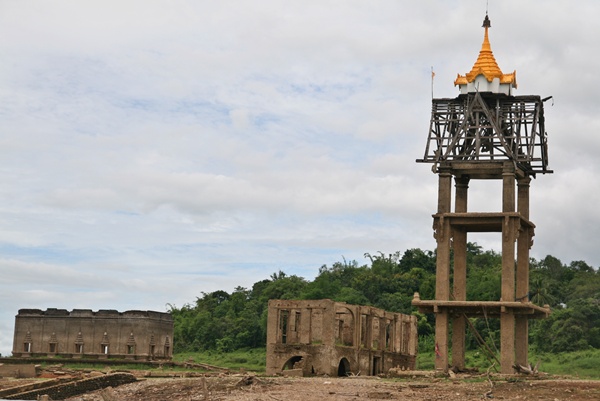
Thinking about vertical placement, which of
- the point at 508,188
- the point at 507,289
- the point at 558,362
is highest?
the point at 508,188

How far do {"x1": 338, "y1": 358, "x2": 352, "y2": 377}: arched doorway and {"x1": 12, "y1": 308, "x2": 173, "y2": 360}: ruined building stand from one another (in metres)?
25.0

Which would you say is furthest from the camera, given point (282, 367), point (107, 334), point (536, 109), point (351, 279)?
point (351, 279)

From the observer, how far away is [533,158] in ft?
156

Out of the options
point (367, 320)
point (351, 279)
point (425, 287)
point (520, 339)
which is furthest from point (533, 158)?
point (351, 279)

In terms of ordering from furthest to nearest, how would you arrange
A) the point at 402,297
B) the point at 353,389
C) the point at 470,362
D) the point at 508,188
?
the point at 402,297
the point at 470,362
the point at 508,188
the point at 353,389

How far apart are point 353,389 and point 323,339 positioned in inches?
396

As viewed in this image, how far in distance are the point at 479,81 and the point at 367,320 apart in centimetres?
1488

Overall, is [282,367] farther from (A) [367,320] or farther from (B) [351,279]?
(B) [351,279]

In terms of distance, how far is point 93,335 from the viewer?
3068 inches

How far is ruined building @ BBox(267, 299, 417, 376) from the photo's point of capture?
52750 millimetres

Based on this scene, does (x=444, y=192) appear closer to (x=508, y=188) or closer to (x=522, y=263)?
(x=508, y=188)

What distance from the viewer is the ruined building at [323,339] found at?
52750 millimetres

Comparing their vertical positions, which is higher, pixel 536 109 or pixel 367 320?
pixel 536 109

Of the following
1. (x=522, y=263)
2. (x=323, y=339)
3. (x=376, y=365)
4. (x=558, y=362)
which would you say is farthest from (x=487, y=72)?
(x=558, y=362)
